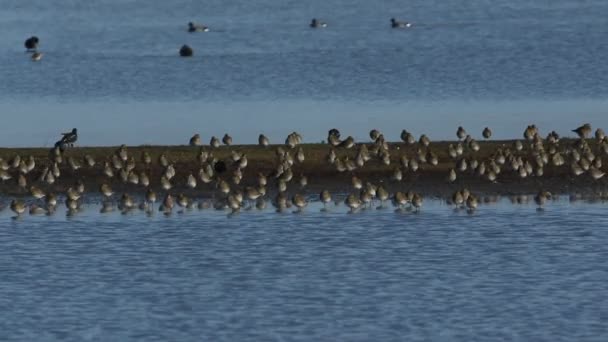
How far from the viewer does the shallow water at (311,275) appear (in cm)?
1916

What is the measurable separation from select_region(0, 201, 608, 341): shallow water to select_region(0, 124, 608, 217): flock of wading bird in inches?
14.1

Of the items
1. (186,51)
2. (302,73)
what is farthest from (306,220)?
(186,51)

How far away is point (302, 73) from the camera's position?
52062mm

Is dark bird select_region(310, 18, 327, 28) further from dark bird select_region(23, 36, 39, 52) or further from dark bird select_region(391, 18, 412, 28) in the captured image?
dark bird select_region(23, 36, 39, 52)

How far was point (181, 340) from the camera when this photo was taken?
1852cm

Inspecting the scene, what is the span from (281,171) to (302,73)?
2364 cm

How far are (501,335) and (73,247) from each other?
726 centimetres

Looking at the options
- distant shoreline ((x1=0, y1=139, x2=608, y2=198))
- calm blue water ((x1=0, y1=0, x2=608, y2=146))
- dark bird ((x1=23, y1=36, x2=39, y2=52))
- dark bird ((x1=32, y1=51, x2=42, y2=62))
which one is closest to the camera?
distant shoreline ((x1=0, y1=139, x2=608, y2=198))

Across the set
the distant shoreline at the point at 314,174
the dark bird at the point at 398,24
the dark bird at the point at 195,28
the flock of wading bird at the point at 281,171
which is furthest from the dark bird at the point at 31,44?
the flock of wading bird at the point at 281,171

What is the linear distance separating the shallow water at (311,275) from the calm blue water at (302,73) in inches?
374

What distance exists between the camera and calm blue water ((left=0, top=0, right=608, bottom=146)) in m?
38.7

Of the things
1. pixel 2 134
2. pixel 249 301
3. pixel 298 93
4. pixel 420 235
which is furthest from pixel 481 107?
pixel 249 301

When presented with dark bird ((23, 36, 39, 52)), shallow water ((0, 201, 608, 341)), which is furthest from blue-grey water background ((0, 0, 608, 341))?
dark bird ((23, 36, 39, 52))

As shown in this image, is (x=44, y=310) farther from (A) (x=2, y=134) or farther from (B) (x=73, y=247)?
(A) (x=2, y=134)
